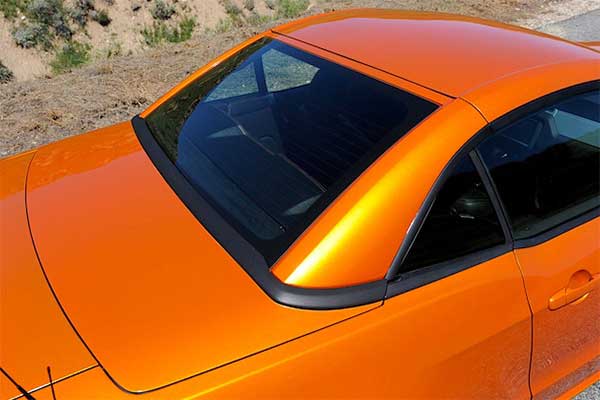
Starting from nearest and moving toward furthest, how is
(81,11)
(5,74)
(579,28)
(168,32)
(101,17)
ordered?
(579,28) → (5,74) → (81,11) → (101,17) → (168,32)

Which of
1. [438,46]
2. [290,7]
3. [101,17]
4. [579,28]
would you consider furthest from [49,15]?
[438,46]

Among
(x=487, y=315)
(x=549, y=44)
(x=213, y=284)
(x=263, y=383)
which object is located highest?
(x=549, y=44)

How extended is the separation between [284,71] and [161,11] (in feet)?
45.2

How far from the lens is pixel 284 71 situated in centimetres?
243

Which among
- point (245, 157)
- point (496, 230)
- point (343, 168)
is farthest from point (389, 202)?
point (245, 157)

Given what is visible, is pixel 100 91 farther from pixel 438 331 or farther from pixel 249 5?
pixel 249 5

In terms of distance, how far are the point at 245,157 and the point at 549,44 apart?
130 centimetres

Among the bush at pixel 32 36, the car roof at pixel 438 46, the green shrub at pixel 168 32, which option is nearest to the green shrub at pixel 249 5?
the green shrub at pixel 168 32

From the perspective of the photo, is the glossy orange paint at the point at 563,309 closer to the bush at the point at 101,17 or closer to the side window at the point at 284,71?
the side window at the point at 284,71

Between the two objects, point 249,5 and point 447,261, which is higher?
point 447,261

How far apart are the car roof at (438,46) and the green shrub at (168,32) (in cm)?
1245

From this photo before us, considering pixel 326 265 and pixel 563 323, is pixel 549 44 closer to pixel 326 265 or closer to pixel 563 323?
pixel 563 323

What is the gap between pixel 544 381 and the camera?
1.94 m

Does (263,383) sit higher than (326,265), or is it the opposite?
(326,265)
